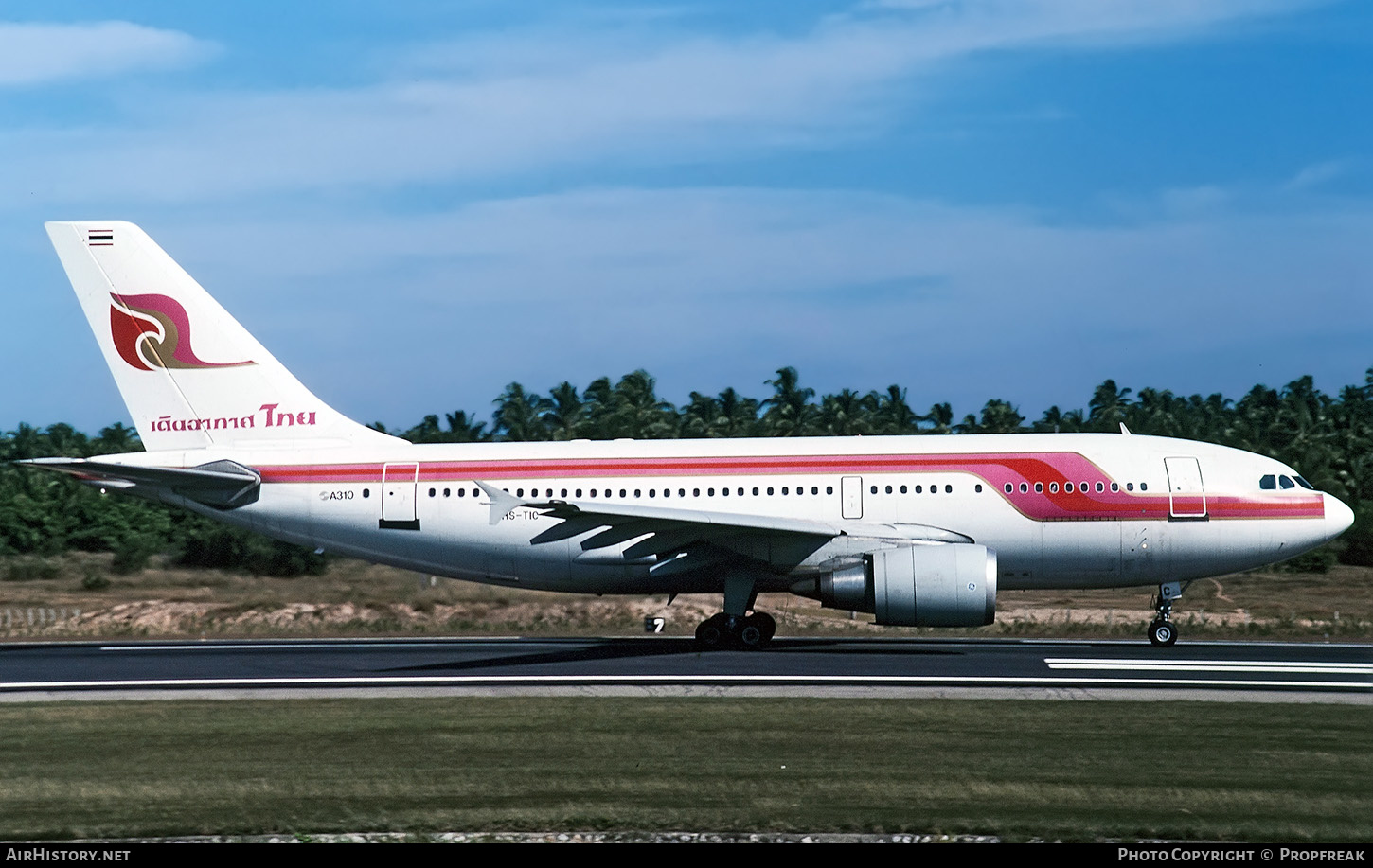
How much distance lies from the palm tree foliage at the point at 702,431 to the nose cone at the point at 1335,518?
2254 centimetres

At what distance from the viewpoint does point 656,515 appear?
77.1ft

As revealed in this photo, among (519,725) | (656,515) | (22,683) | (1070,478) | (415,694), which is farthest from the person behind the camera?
(1070,478)

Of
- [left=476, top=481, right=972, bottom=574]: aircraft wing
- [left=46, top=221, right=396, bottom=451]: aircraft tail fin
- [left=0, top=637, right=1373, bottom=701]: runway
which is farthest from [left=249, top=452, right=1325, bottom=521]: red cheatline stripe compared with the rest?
[left=0, top=637, right=1373, bottom=701]: runway

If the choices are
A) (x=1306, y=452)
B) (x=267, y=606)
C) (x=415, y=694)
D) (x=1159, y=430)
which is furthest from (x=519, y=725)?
(x=1159, y=430)

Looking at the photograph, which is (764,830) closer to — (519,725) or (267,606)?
(519,725)

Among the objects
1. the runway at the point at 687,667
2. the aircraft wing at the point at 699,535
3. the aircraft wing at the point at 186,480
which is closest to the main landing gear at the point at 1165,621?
the runway at the point at 687,667

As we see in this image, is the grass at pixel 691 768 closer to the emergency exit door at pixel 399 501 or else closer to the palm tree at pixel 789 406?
the emergency exit door at pixel 399 501

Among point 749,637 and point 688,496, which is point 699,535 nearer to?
point 688,496

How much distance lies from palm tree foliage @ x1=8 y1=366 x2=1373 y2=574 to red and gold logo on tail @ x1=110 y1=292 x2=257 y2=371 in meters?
10.7

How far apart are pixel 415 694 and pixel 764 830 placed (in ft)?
31.5

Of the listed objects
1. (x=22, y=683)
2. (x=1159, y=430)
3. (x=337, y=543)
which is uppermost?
(x=1159, y=430)

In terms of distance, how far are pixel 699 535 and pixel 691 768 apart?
11244mm

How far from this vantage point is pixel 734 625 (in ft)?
83.0

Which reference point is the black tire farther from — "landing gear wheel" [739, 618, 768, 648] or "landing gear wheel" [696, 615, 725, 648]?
"landing gear wheel" [696, 615, 725, 648]
